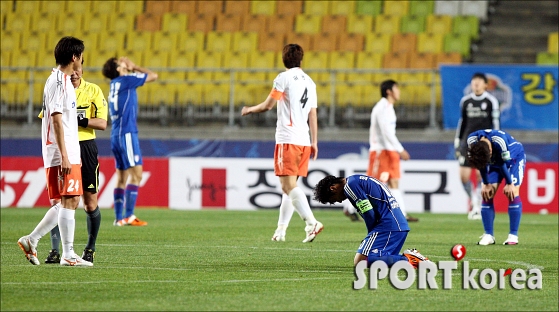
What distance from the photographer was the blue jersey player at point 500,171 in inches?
413

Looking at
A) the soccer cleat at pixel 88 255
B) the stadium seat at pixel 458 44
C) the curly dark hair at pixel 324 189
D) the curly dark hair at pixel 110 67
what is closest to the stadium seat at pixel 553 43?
the stadium seat at pixel 458 44

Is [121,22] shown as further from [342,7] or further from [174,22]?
[342,7]

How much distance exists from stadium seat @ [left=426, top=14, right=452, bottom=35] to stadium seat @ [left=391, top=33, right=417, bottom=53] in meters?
0.58

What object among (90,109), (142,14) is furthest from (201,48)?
(90,109)

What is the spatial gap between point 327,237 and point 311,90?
1.95 m

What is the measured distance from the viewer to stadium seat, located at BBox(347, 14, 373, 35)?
22.2 m

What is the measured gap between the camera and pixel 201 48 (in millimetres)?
22156

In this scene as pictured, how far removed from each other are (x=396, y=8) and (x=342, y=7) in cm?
129

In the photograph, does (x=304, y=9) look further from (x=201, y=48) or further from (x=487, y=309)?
(x=487, y=309)

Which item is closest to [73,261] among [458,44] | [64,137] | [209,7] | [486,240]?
[64,137]

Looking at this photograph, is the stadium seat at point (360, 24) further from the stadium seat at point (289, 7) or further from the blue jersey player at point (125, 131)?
the blue jersey player at point (125, 131)

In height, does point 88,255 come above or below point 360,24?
below

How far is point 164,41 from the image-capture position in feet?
73.5

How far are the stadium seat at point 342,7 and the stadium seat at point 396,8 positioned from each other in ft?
2.56
